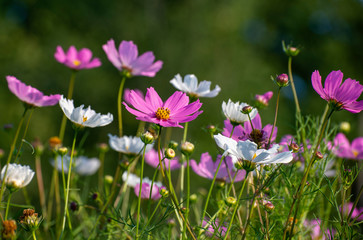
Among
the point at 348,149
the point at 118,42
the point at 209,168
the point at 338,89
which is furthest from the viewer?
the point at 118,42

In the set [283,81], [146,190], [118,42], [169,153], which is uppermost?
[283,81]

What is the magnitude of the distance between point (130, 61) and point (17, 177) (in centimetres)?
43

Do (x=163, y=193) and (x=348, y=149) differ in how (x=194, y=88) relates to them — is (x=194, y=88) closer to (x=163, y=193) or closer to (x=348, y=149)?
(x=163, y=193)

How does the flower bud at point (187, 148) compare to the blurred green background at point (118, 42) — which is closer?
the flower bud at point (187, 148)

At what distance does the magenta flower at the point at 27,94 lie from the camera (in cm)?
64

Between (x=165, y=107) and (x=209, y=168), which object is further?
(x=209, y=168)

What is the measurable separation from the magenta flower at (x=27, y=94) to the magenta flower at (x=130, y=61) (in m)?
0.29

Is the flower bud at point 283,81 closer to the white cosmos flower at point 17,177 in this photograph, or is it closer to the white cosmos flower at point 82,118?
the white cosmos flower at point 82,118

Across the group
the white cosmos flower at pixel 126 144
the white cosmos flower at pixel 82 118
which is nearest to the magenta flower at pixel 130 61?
the white cosmos flower at pixel 126 144

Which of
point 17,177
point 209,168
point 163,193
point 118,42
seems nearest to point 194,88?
point 209,168

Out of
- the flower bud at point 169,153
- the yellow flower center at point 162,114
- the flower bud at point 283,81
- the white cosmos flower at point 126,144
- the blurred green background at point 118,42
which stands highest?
the flower bud at point 283,81

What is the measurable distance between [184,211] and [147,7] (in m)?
7.21

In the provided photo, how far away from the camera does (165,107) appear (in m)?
0.63

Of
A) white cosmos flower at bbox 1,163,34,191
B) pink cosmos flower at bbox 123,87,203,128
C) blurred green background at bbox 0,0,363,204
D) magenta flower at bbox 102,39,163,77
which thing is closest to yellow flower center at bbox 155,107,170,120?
pink cosmos flower at bbox 123,87,203,128
